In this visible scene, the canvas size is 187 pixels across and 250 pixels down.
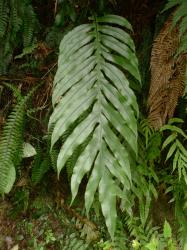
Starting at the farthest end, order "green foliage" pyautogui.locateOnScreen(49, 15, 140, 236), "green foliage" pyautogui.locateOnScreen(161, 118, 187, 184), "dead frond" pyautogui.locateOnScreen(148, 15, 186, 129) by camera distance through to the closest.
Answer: "green foliage" pyautogui.locateOnScreen(161, 118, 187, 184) → "dead frond" pyautogui.locateOnScreen(148, 15, 186, 129) → "green foliage" pyautogui.locateOnScreen(49, 15, 140, 236)

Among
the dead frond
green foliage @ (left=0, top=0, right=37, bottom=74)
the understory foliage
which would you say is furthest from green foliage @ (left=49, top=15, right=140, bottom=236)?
green foliage @ (left=0, top=0, right=37, bottom=74)

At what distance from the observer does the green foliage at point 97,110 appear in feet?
6.98

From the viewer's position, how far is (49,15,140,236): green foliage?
213 cm

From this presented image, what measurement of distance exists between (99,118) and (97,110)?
2.0 inches

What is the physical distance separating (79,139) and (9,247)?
48.1 inches

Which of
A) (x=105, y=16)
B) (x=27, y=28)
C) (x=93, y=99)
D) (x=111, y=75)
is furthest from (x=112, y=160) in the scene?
(x=27, y=28)

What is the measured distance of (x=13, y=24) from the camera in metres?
2.75

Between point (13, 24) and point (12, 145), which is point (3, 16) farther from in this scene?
point (12, 145)

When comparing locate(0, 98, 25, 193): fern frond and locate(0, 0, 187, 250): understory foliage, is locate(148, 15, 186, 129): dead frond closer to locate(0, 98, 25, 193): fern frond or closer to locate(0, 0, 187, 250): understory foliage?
locate(0, 0, 187, 250): understory foliage

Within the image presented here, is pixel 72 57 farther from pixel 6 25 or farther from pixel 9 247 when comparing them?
pixel 9 247

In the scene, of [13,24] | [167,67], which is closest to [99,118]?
[167,67]

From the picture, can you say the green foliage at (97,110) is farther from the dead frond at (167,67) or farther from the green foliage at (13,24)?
the green foliage at (13,24)

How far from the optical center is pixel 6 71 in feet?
9.67

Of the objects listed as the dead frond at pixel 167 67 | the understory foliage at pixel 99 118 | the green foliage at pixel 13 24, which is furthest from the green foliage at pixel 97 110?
the green foliage at pixel 13 24
